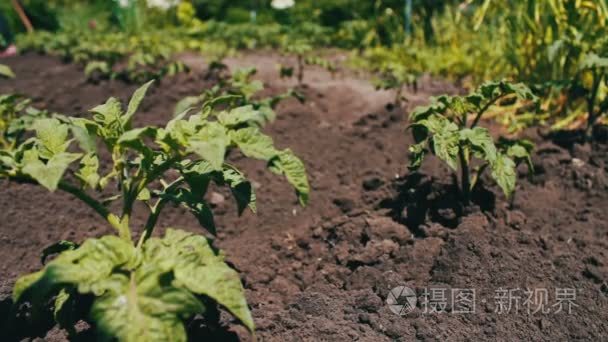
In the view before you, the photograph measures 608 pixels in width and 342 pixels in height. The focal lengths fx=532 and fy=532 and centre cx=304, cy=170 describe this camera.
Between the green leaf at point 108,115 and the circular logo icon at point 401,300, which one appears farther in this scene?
the circular logo icon at point 401,300

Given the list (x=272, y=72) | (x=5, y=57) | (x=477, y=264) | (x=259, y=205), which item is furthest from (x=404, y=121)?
(x=5, y=57)

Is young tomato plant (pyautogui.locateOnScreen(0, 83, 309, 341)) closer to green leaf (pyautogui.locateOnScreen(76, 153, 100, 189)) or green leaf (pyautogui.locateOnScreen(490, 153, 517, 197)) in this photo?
green leaf (pyautogui.locateOnScreen(76, 153, 100, 189))

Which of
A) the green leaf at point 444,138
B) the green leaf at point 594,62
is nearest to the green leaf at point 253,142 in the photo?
the green leaf at point 444,138

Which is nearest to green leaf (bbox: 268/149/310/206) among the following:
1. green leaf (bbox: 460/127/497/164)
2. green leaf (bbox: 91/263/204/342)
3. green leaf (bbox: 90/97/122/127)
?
green leaf (bbox: 91/263/204/342)

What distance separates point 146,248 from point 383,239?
113 cm

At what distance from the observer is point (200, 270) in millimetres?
1332

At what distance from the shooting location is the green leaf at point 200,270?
50.4 inches

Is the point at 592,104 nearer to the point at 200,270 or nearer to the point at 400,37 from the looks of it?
the point at 200,270

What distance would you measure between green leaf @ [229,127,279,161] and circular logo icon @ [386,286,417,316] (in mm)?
786

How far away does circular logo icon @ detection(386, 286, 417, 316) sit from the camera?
1.87m

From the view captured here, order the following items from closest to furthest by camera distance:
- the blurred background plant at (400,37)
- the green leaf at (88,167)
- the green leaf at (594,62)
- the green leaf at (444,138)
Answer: the green leaf at (88,167)
the green leaf at (444,138)
the green leaf at (594,62)
the blurred background plant at (400,37)

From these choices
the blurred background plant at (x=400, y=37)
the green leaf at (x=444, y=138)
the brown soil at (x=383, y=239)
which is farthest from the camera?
the blurred background plant at (x=400, y=37)

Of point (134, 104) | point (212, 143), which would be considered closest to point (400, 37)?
point (134, 104)

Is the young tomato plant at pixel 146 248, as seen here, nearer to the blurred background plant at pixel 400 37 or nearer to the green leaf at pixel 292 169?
the green leaf at pixel 292 169
